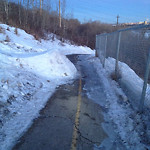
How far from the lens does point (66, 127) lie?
12.8ft

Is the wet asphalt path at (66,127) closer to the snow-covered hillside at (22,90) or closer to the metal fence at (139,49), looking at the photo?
the snow-covered hillside at (22,90)

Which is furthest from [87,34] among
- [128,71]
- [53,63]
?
[128,71]

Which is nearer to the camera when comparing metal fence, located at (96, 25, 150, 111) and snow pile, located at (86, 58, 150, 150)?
snow pile, located at (86, 58, 150, 150)

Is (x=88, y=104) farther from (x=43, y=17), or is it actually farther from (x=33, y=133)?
(x=43, y=17)

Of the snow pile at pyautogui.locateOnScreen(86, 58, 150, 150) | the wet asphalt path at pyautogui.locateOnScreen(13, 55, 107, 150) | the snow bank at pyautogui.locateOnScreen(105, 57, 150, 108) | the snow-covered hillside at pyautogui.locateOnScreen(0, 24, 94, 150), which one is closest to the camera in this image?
the wet asphalt path at pyautogui.locateOnScreen(13, 55, 107, 150)

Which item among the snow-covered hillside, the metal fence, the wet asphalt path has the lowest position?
the wet asphalt path

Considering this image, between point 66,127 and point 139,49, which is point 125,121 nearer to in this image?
point 66,127

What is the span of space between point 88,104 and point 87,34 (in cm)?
4363

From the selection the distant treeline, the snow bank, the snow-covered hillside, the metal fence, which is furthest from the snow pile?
the distant treeline

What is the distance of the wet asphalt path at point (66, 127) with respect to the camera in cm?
324

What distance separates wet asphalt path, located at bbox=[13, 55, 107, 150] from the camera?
3244 millimetres

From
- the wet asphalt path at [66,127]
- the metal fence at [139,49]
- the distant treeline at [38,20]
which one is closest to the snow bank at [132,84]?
the metal fence at [139,49]

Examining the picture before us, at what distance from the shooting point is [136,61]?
17.2 feet

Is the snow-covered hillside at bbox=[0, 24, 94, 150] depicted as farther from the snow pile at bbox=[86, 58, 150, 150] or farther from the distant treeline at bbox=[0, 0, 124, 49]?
the distant treeline at bbox=[0, 0, 124, 49]
